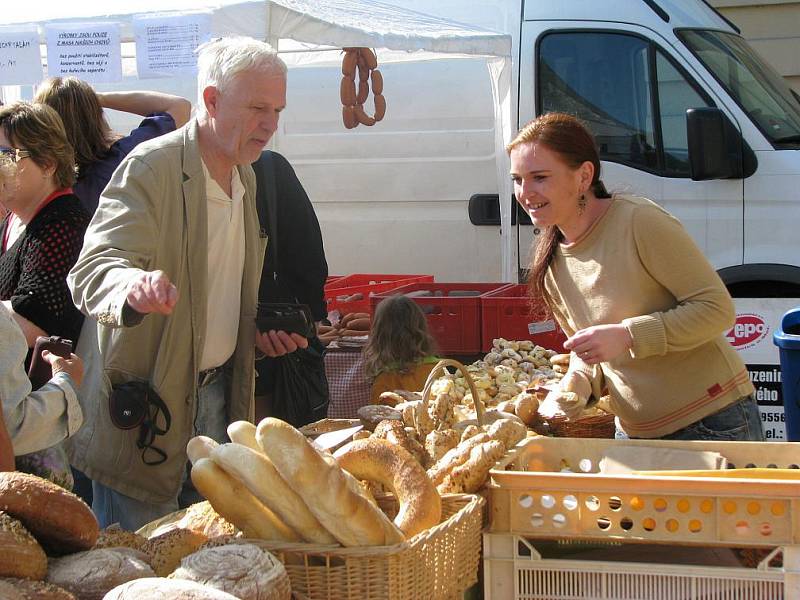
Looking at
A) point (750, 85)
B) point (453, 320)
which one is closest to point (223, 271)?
point (453, 320)

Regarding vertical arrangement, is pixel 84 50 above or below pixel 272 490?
above

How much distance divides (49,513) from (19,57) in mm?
4735

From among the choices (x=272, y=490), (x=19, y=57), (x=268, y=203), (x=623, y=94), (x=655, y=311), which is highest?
(x=19, y=57)

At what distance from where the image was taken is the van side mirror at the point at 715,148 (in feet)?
17.3

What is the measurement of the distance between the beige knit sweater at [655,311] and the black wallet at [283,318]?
0.78 metres

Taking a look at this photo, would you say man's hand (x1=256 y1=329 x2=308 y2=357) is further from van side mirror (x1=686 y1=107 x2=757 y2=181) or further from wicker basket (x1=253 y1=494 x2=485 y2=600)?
van side mirror (x1=686 y1=107 x2=757 y2=181)

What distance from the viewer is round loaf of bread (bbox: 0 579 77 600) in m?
1.31

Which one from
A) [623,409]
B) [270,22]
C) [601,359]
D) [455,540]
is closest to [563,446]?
[601,359]

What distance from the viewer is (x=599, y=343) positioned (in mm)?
2492

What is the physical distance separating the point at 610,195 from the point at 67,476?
1687 mm

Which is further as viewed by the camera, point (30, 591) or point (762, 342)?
point (762, 342)

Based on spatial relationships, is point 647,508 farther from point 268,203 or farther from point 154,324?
point 268,203

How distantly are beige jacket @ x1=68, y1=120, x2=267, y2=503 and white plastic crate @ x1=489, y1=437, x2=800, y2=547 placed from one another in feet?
3.53

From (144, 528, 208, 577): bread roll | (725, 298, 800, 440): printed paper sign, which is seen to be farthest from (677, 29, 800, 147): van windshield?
(144, 528, 208, 577): bread roll
